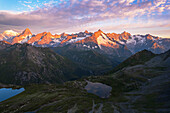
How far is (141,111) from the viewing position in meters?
86.9

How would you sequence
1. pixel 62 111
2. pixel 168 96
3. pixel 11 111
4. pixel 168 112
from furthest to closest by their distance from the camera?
pixel 11 111
pixel 168 96
pixel 62 111
pixel 168 112

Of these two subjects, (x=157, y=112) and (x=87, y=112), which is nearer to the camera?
(x=157, y=112)

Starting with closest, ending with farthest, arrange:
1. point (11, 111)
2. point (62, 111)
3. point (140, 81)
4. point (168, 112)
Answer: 1. point (168, 112)
2. point (62, 111)
3. point (11, 111)
4. point (140, 81)

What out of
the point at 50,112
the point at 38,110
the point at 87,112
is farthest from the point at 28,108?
the point at 87,112

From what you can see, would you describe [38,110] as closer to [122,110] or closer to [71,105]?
[71,105]

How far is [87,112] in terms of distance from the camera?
90.4 meters

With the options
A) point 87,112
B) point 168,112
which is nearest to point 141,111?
point 168,112

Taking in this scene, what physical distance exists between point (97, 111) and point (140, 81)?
419ft

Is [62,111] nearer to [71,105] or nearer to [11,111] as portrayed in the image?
[71,105]

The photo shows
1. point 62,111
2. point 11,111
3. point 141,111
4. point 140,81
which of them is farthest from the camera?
point 140,81

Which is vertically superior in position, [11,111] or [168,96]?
[168,96]

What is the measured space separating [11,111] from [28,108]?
15.1 meters

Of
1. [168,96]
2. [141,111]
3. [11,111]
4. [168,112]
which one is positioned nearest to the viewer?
[168,112]

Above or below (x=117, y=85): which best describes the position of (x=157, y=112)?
above
